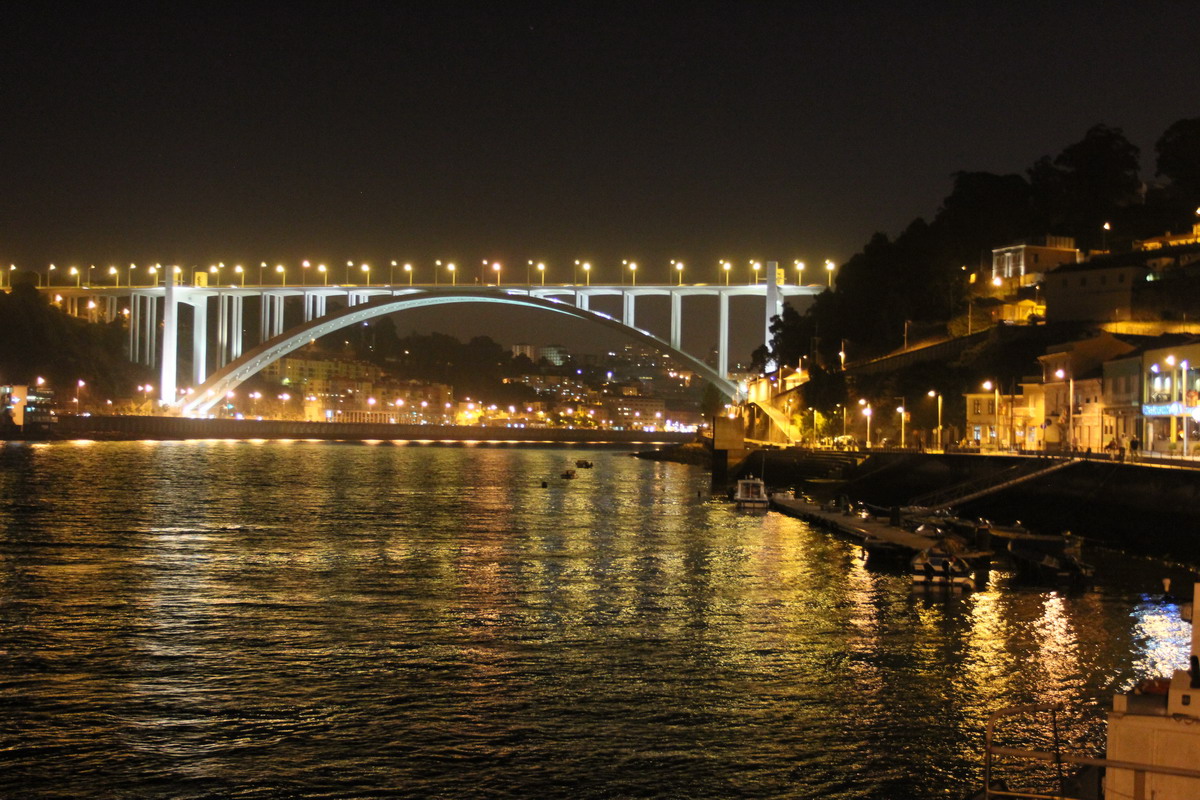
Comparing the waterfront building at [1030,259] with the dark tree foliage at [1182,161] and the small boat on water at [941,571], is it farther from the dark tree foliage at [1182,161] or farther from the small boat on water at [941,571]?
the small boat on water at [941,571]

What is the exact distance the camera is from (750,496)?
33969mm

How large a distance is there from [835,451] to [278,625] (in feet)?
109

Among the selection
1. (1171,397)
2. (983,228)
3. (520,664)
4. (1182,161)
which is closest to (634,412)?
(983,228)

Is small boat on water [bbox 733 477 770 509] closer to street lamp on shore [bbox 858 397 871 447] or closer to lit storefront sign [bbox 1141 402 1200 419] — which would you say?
lit storefront sign [bbox 1141 402 1200 419]

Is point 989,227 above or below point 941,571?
above

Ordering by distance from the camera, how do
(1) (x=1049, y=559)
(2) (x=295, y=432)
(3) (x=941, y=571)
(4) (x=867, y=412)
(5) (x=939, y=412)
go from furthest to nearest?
(2) (x=295, y=432) → (4) (x=867, y=412) → (5) (x=939, y=412) → (1) (x=1049, y=559) → (3) (x=941, y=571)

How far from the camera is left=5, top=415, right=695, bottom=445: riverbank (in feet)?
264

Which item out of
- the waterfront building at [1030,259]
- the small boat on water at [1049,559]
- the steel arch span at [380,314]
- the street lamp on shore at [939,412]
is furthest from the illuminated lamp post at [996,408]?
the steel arch span at [380,314]

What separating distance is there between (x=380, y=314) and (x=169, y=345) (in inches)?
623

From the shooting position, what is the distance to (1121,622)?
15055 mm

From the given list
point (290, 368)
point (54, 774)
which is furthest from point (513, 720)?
point (290, 368)

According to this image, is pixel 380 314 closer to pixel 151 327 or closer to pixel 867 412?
pixel 151 327

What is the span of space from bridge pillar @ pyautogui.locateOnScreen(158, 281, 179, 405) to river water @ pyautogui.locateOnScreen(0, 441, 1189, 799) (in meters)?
55.3

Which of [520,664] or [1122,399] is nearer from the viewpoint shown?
[520,664]
